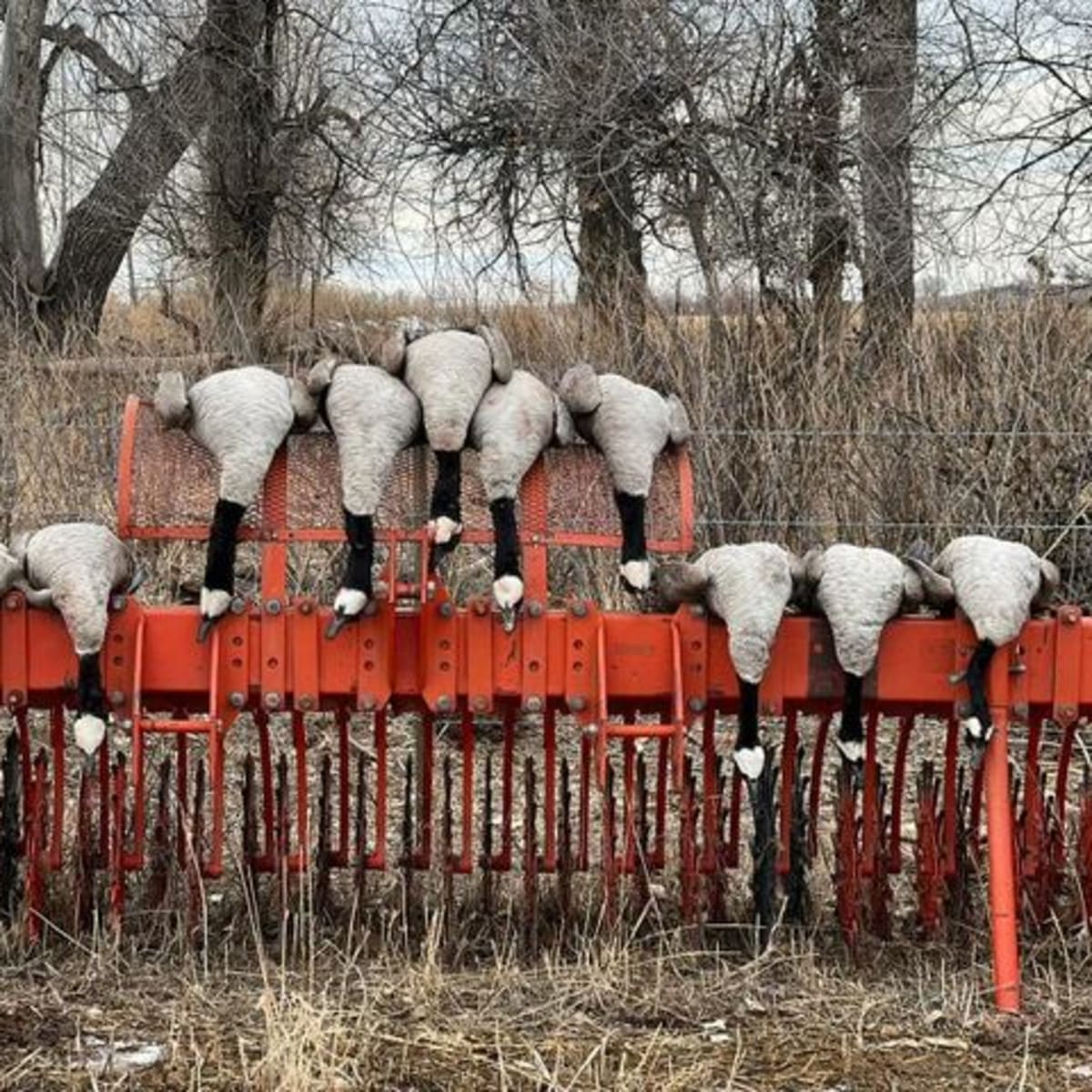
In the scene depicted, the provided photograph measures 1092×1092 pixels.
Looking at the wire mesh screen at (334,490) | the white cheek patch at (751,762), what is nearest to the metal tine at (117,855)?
the wire mesh screen at (334,490)

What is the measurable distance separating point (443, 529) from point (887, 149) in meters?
7.42

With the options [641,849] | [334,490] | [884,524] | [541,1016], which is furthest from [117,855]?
[884,524]

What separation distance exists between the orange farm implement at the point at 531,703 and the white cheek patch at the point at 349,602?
0.13m

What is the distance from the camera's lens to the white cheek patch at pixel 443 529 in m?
4.13

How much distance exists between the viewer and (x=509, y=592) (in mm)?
4180

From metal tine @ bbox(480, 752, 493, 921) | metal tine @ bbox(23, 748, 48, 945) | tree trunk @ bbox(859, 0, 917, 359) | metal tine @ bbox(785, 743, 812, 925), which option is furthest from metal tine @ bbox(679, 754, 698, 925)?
tree trunk @ bbox(859, 0, 917, 359)

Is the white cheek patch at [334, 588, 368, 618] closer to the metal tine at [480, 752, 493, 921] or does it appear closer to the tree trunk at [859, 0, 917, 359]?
the metal tine at [480, 752, 493, 921]

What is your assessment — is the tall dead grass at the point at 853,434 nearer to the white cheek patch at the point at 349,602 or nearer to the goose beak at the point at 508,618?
the goose beak at the point at 508,618

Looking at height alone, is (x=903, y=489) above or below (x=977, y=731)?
above

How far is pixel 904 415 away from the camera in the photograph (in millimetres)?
8125

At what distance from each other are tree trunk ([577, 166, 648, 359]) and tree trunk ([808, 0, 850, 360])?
91 cm

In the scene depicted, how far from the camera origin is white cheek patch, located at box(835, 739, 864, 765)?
14.3 ft

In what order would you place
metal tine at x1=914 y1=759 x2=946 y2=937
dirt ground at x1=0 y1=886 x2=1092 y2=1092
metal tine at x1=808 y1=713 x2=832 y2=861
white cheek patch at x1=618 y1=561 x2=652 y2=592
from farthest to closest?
1. metal tine at x1=808 y1=713 x2=832 y2=861
2. metal tine at x1=914 y1=759 x2=946 y2=937
3. white cheek patch at x1=618 y1=561 x2=652 y2=592
4. dirt ground at x1=0 y1=886 x2=1092 y2=1092

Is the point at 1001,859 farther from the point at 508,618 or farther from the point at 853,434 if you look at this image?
the point at 853,434
